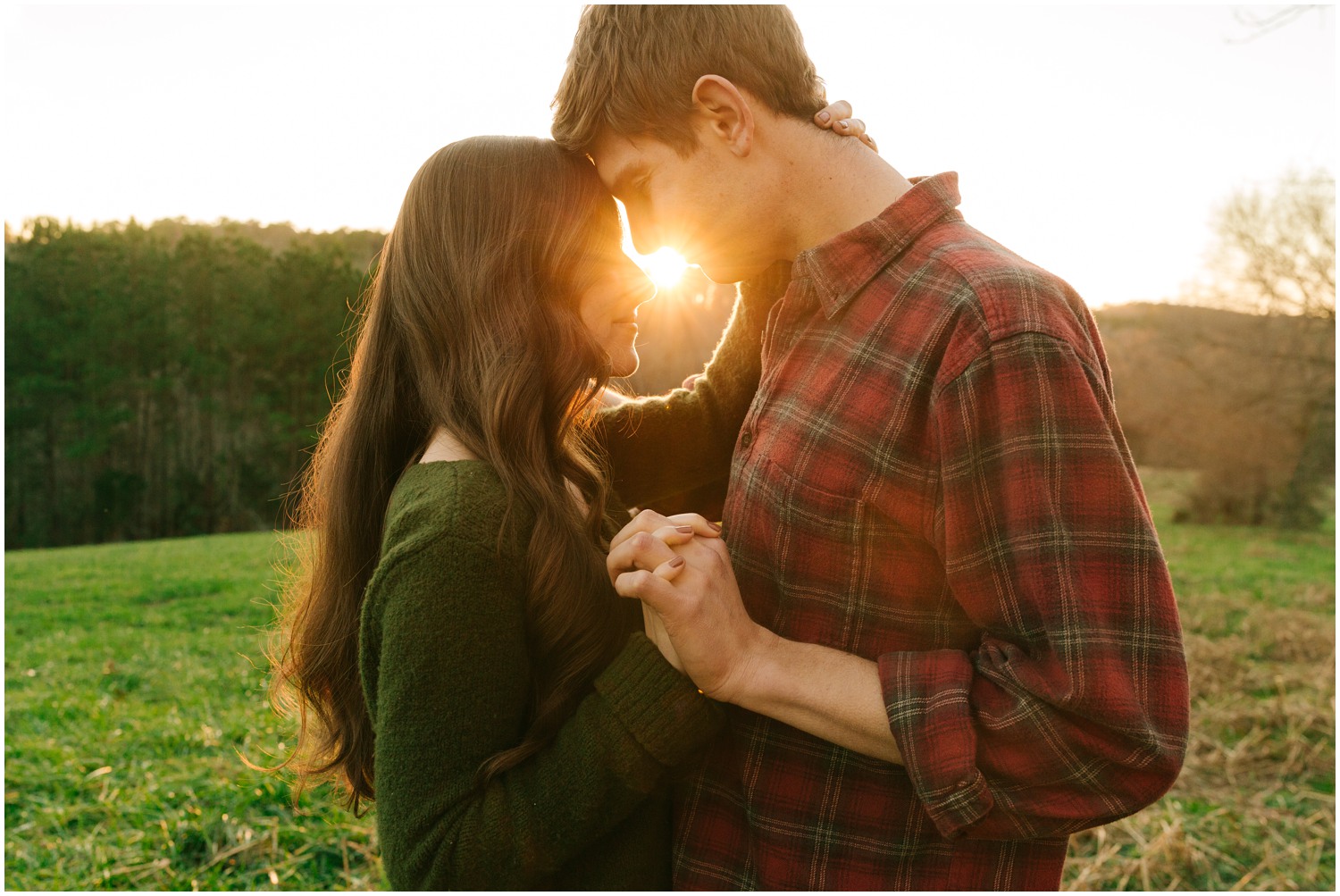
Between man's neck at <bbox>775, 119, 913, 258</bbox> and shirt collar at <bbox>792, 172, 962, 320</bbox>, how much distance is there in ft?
0.47

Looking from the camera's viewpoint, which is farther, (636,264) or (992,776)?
(636,264)

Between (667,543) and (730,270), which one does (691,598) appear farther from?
(730,270)

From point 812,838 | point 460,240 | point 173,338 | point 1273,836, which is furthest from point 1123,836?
point 173,338

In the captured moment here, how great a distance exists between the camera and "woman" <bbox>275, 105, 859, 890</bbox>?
1.50 meters

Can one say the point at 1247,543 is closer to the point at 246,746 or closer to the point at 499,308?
the point at 246,746

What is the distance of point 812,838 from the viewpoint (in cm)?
164

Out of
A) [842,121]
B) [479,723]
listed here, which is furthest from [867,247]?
[479,723]

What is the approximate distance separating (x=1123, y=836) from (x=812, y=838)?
3610 mm

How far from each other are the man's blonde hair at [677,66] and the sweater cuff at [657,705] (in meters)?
1.12

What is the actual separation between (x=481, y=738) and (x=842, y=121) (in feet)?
4.90

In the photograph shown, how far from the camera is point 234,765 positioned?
4859mm

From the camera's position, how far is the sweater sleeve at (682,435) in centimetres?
248

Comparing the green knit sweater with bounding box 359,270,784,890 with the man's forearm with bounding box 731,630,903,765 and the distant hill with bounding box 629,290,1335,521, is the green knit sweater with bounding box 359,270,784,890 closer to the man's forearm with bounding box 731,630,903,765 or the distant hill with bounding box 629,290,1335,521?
the man's forearm with bounding box 731,630,903,765

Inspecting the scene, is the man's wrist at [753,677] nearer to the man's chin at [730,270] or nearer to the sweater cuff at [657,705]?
the sweater cuff at [657,705]
